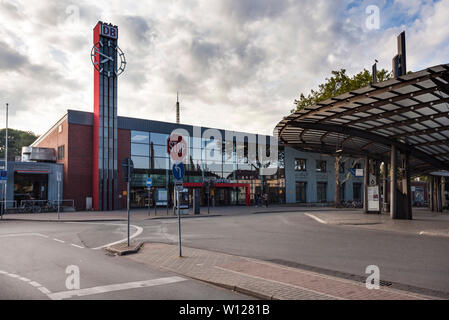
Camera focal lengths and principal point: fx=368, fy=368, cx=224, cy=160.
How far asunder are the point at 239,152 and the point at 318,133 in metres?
22.2

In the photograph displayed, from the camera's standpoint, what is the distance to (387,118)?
18797mm

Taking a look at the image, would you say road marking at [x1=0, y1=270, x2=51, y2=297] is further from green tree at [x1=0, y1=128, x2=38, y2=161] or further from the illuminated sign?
green tree at [x1=0, y1=128, x2=38, y2=161]

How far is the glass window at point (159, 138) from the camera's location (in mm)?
39688

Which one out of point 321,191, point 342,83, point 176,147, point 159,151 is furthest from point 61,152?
point 321,191

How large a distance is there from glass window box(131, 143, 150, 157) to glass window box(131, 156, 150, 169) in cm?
43

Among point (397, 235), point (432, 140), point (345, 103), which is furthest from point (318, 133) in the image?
point (397, 235)

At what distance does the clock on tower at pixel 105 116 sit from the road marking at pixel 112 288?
2912cm

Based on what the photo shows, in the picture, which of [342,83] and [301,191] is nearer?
[342,83]

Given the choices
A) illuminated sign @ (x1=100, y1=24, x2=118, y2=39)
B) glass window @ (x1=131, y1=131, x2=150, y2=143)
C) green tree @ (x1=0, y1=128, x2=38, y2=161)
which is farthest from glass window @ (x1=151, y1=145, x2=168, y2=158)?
green tree @ (x1=0, y1=128, x2=38, y2=161)

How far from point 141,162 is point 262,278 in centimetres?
3279

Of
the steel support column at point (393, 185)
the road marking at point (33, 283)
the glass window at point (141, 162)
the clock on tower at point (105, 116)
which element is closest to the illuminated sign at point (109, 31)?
the clock on tower at point (105, 116)

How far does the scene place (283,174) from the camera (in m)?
50.1

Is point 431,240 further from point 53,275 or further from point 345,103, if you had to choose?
point 53,275

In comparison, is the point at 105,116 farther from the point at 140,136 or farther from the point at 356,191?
the point at 356,191
